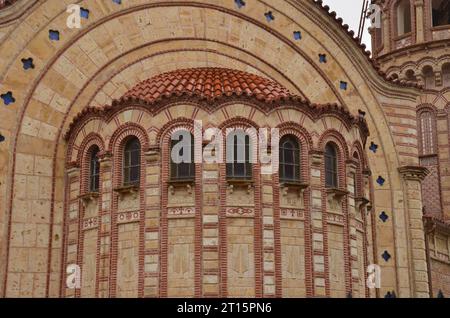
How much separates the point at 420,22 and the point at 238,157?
2255cm

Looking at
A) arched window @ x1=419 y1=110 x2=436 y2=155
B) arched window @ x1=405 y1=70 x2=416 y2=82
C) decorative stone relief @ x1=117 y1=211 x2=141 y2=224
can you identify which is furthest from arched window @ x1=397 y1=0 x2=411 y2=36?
decorative stone relief @ x1=117 y1=211 x2=141 y2=224

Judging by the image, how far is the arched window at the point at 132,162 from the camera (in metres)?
24.9

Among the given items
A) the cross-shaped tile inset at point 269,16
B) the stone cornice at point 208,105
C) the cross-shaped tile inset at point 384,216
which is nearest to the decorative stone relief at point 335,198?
the stone cornice at point 208,105

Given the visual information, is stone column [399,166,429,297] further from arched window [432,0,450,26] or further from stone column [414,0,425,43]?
arched window [432,0,450,26]

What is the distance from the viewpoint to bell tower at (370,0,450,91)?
43344 mm

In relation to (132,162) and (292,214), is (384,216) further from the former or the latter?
(132,162)

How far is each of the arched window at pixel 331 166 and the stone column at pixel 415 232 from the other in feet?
21.1

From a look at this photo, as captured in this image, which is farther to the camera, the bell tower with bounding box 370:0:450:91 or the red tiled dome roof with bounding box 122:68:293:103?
the bell tower with bounding box 370:0:450:91

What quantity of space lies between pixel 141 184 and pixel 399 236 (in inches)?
432

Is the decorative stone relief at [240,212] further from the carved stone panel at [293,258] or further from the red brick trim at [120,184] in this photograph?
the red brick trim at [120,184]

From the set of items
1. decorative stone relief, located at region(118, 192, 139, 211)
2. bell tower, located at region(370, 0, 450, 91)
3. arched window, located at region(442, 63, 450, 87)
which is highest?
bell tower, located at region(370, 0, 450, 91)

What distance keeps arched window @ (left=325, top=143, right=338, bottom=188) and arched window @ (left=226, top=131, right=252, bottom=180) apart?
2.58 metres

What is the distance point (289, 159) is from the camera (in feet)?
82.6

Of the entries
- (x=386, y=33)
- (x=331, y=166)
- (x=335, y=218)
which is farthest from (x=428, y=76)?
(x=335, y=218)
